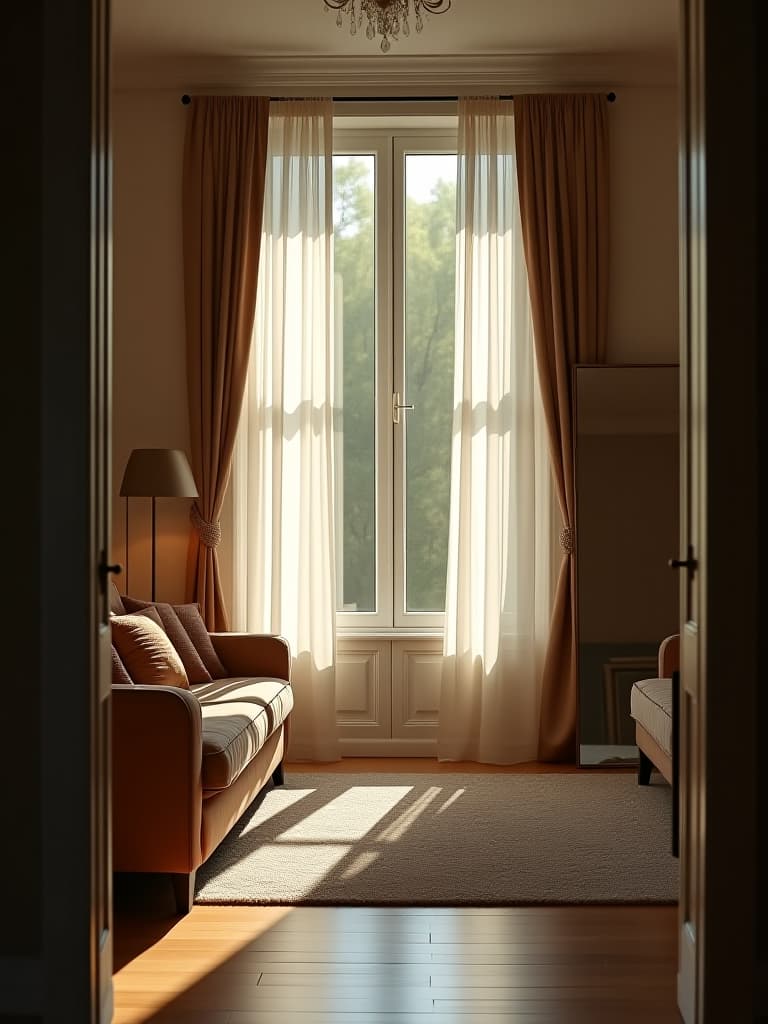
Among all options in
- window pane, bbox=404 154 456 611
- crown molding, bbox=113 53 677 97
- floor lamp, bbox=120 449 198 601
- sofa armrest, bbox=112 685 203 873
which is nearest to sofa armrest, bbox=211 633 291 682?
floor lamp, bbox=120 449 198 601

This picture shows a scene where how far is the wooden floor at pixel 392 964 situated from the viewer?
2850 millimetres

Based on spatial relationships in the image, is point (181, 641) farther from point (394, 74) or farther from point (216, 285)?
point (394, 74)

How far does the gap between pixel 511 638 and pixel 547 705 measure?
0.39m

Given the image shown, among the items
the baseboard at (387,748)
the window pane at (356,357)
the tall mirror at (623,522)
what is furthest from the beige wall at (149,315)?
the tall mirror at (623,522)

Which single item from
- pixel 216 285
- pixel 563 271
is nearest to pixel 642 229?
pixel 563 271

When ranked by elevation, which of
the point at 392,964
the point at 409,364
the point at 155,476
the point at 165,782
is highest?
the point at 409,364

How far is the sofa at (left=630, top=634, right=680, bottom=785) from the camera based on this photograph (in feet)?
14.9

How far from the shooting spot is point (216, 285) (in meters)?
6.01

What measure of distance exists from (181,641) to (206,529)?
42.3 inches

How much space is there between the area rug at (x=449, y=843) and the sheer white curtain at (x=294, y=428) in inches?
34.2

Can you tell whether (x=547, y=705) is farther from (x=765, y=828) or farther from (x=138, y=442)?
(x=765, y=828)

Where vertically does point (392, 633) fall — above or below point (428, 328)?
below

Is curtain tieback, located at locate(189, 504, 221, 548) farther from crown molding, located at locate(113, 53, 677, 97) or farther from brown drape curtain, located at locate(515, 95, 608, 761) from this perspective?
crown molding, located at locate(113, 53, 677, 97)
